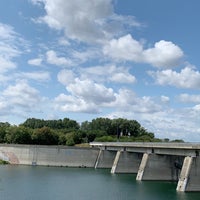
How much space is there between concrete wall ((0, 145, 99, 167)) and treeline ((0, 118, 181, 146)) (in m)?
11.7

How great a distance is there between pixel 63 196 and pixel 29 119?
117 m

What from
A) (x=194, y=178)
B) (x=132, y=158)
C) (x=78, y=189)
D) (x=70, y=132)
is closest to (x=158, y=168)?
(x=194, y=178)

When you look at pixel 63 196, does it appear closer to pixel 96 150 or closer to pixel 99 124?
pixel 96 150

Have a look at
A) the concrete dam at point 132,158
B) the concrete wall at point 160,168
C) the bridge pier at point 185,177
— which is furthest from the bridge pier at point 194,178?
the concrete wall at point 160,168

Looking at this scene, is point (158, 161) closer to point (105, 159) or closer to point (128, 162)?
point (128, 162)

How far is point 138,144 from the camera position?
6656 cm

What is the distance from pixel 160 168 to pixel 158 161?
3.96 feet

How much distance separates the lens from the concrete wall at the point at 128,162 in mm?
74062

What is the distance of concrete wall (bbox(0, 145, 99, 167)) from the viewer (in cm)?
8194

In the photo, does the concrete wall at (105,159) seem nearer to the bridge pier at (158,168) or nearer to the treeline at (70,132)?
the treeline at (70,132)

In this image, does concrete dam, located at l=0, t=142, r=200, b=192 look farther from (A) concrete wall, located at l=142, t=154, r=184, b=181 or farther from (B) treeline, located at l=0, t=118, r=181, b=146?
(B) treeline, located at l=0, t=118, r=181, b=146

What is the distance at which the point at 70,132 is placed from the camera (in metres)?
113

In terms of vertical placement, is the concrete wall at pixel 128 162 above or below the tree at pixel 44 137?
below

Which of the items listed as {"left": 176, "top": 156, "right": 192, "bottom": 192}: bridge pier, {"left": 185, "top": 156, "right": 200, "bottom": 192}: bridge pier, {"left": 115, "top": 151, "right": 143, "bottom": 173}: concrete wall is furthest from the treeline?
{"left": 185, "top": 156, "right": 200, "bottom": 192}: bridge pier
